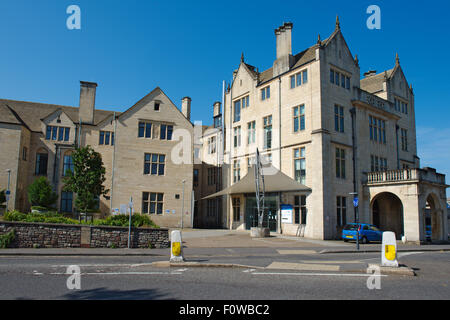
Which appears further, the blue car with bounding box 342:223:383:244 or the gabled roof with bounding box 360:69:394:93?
the gabled roof with bounding box 360:69:394:93

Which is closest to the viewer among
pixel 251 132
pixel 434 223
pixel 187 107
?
pixel 434 223

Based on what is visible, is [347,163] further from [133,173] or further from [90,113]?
[90,113]

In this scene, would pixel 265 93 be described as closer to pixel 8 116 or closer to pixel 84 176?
pixel 84 176

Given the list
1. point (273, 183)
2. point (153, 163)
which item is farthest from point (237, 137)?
point (273, 183)

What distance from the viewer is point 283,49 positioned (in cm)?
3077

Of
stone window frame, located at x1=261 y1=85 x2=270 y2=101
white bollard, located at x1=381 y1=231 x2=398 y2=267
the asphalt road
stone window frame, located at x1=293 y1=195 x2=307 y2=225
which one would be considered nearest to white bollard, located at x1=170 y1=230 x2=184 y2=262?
the asphalt road

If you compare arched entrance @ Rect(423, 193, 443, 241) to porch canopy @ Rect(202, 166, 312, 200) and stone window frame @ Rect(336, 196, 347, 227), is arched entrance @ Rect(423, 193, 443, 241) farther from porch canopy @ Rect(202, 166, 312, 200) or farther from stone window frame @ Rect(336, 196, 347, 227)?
porch canopy @ Rect(202, 166, 312, 200)

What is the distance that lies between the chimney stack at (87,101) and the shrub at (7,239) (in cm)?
2135

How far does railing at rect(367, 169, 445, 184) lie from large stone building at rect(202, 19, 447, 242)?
0.08 meters

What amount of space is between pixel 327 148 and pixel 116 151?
1926 cm

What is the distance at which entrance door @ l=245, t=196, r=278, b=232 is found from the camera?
2936cm

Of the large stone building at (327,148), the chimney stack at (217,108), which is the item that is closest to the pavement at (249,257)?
the large stone building at (327,148)

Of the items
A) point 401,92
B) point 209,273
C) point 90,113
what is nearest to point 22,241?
point 209,273

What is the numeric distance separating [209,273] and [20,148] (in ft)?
100
